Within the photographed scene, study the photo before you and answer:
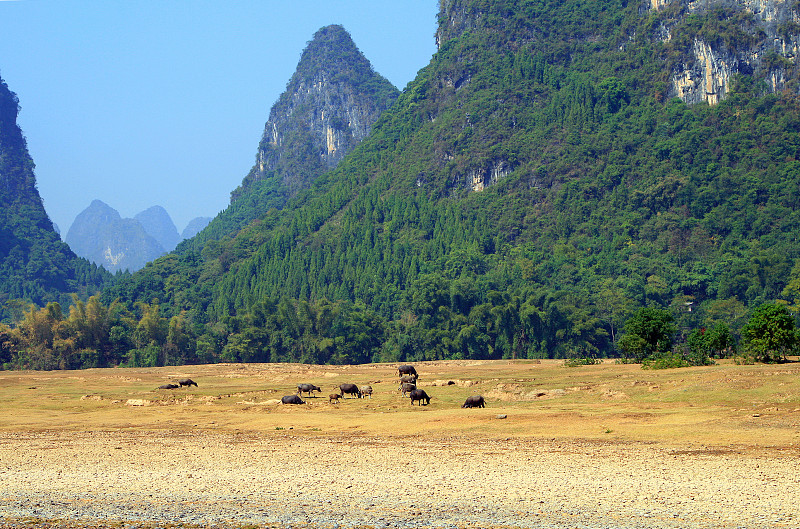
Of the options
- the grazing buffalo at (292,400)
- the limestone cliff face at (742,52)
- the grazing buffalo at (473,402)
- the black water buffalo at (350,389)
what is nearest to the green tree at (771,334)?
the grazing buffalo at (473,402)

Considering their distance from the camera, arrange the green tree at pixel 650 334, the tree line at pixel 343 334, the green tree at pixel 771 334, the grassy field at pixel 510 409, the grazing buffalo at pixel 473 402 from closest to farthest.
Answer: the grassy field at pixel 510 409 < the grazing buffalo at pixel 473 402 < the green tree at pixel 771 334 < the green tree at pixel 650 334 < the tree line at pixel 343 334

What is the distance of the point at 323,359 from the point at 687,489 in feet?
280

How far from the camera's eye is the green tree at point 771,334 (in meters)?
45.7

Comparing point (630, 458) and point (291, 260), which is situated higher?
point (291, 260)

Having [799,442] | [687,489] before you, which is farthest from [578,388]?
[687,489]

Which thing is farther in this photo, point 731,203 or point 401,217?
point 401,217

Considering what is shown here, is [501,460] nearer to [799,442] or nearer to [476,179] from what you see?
[799,442]

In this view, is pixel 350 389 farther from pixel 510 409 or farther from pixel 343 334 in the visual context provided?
pixel 343 334

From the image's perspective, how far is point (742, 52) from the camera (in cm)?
16062

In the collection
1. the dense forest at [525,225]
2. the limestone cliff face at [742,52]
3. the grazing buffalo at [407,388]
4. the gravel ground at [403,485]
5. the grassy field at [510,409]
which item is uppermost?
the limestone cliff face at [742,52]

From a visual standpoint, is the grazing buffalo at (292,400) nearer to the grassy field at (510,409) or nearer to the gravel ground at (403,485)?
the grassy field at (510,409)

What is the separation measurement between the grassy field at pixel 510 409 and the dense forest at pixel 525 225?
47.6 metres

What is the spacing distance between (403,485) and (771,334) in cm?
3116

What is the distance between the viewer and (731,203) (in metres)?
137
